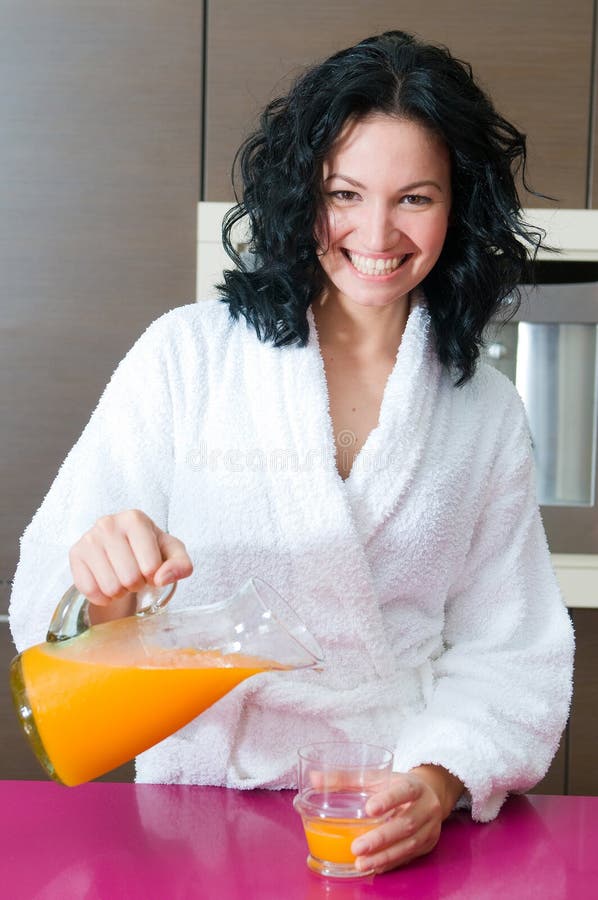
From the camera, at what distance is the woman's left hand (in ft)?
2.72

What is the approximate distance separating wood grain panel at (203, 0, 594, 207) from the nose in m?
1.00

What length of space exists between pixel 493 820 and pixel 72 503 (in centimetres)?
53

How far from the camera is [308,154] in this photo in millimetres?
1184

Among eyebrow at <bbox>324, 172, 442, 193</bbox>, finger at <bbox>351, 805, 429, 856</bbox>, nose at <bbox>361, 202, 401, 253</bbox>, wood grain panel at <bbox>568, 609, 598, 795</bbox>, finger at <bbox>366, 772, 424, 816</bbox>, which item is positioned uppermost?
eyebrow at <bbox>324, 172, 442, 193</bbox>

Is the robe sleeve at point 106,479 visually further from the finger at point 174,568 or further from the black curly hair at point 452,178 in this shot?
the finger at point 174,568

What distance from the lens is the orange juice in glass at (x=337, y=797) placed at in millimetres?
829

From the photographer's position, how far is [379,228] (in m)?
1.13

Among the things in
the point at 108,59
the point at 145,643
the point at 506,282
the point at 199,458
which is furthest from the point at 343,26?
the point at 145,643

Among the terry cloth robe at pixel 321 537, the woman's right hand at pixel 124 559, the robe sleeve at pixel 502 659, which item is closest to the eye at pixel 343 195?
the terry cloth robe at pixel 321 537

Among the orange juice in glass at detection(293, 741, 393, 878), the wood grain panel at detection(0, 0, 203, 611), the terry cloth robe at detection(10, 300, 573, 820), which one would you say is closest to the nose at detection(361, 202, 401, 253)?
the terry cloth robe at detection(10, 300, 573, 820)

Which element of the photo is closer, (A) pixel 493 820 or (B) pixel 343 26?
(A) pixel 493 820

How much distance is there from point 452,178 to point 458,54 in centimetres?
94

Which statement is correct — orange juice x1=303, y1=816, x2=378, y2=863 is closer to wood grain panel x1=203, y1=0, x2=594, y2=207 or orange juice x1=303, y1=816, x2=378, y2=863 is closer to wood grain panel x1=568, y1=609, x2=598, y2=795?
wood grain panel x1=568, y1=609, x2=598, y2=795

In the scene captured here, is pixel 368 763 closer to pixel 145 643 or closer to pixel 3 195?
pixel 145 643
